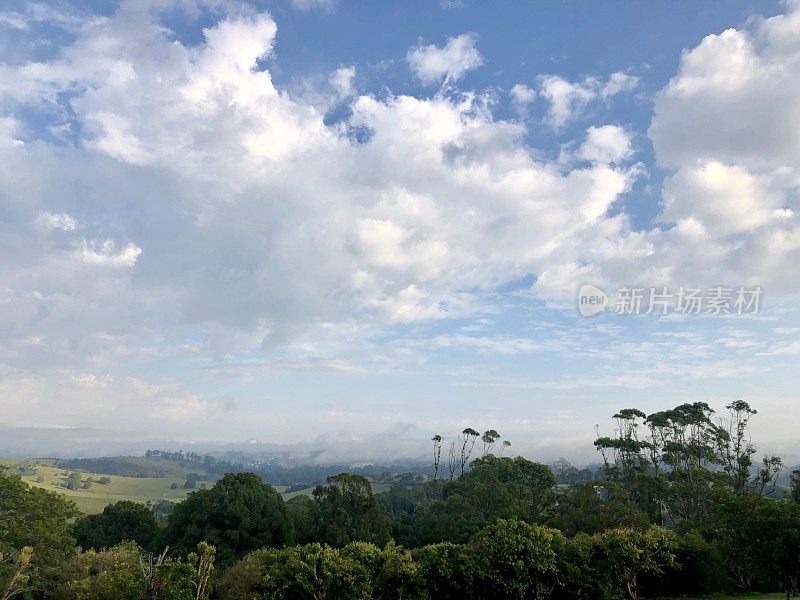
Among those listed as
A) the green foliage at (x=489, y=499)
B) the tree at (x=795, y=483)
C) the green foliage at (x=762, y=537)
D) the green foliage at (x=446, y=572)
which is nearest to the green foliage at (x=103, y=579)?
the green foliage at (x=446, y=572)

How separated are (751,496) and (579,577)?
9.09 metres

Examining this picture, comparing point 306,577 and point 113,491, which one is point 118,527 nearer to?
point 306,577

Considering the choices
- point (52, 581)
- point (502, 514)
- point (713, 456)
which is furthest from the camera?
point (713, 456)

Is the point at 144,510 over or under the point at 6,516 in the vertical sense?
under

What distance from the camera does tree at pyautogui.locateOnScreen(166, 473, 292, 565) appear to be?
4109 centimetres

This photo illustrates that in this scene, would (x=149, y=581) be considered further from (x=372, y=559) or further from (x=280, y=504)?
(x=280, y=504)

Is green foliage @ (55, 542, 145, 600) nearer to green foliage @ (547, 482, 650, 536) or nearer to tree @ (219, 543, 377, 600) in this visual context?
tree @ (219, 543, 377, 600)

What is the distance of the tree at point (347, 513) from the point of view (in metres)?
42.9

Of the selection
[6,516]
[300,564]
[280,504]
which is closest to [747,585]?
[300,564]

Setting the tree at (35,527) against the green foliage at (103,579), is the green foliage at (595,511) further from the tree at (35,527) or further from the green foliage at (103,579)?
the tree at (35,527)

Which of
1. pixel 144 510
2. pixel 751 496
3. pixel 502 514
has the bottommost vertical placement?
pixel 144 510

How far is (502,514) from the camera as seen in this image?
44344 millimetres

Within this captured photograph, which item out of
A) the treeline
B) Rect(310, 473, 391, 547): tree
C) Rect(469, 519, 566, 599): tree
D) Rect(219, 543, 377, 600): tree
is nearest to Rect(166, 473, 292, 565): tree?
the treeline

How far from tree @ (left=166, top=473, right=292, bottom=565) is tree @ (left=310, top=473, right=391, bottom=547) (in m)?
2.93
